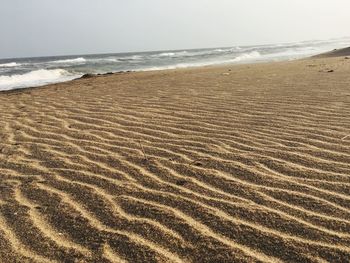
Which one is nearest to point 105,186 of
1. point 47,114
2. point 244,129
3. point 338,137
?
point 244,129

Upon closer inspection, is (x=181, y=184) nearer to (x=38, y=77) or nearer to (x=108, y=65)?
(x=38, y=77)

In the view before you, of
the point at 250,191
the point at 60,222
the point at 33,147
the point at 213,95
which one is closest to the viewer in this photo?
the point at 60,222

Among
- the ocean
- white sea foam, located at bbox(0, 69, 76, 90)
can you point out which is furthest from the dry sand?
white sea foam, located at bbox(0, 69, 76, 90)

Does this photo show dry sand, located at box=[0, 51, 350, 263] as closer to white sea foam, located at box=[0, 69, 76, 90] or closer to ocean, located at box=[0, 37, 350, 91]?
ocean, located at box=[0, 37, 350, 91]

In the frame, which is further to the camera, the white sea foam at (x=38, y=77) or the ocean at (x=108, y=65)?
the ocean at (x=108, y=65)

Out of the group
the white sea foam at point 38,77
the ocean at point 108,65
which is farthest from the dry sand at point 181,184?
the white sea foam at point 38,77

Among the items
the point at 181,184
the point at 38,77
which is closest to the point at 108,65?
the point at 38,77

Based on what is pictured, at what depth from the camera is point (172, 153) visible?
4.24m

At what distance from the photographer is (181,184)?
3438 mm

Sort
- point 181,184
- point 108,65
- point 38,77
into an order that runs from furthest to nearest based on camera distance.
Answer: point 108,65
point 38,77
point 181,184

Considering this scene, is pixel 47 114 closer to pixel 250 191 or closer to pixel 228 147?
pixel 228 147

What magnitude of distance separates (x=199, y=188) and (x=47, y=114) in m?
4.03

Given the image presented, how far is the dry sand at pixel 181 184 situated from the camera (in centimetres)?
254

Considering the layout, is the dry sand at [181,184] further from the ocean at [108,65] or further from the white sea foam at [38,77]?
the white sea foam at [38,77]
